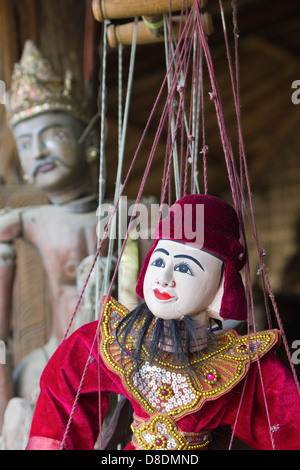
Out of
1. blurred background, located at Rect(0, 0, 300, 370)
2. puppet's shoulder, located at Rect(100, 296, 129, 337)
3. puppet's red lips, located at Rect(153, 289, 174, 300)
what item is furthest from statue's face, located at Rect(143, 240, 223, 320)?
blurred background, located at Rect(0, 0, 300, 370)

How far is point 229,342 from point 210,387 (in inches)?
3.8

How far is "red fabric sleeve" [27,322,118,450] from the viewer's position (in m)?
1.05

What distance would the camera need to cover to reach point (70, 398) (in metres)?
1.06

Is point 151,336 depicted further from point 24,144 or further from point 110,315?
point 24,144

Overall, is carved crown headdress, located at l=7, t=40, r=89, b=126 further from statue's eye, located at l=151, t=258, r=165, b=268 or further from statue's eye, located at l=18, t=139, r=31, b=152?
statue's eye, located at l=151, t=258, r=165, b=268

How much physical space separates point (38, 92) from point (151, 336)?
0.90m

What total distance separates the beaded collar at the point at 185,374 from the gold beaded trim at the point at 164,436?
16 millimetres

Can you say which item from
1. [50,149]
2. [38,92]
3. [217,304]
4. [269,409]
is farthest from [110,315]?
[38,92]

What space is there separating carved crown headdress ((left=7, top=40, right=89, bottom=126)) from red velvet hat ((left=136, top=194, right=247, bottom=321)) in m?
0.77

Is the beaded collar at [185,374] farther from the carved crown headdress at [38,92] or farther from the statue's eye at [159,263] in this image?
the carved crown headdress at [38,92]

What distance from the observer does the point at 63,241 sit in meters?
1.70

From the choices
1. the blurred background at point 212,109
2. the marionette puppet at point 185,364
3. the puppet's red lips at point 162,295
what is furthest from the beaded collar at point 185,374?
the blurred background at point 212,109

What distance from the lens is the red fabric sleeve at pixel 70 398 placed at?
3.43 feet

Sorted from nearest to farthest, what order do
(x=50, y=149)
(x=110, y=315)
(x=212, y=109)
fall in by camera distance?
(x=110, y=315), (x=50, y=149), (x=212, y=109)
